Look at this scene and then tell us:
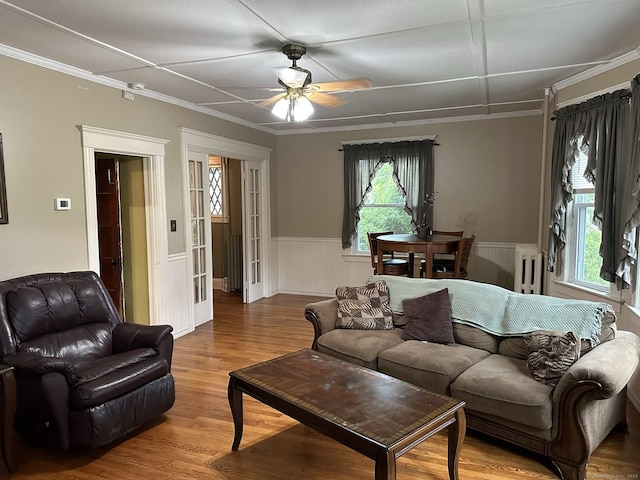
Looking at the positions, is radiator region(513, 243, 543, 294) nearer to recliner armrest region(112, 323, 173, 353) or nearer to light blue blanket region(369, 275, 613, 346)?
light blue blanket region(369, 275, 613, 346)

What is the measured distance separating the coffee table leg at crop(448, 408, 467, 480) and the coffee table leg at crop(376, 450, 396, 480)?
0.55 m

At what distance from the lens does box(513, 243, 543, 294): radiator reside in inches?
194

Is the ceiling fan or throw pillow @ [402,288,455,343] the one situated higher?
the ceiling fan

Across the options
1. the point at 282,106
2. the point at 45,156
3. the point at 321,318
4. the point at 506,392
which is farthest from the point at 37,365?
the point at 506,392

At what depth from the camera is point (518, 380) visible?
259 centimetres

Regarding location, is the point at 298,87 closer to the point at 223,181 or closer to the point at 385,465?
the point at 385,465

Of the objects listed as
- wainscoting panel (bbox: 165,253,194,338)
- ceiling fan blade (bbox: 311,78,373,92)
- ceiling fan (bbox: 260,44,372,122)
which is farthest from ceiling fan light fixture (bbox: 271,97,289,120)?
wainscoting panel (bbox: 165,253,194,338)

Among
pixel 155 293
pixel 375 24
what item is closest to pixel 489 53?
pixel 375 24

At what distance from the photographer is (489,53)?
344 cm

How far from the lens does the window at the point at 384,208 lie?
6492 mm

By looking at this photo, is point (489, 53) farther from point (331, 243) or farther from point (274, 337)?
point (331, 243)

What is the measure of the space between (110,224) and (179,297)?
1098 millimetres

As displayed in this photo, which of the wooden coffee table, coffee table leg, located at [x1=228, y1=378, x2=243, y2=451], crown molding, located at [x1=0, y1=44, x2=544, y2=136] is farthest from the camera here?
crown molding, located at [x1=0, y1=44, x2=544, y2=136]

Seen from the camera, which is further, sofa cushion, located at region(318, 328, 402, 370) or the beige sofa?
sofa cushion, located at region(318, 328, 402, 370)
